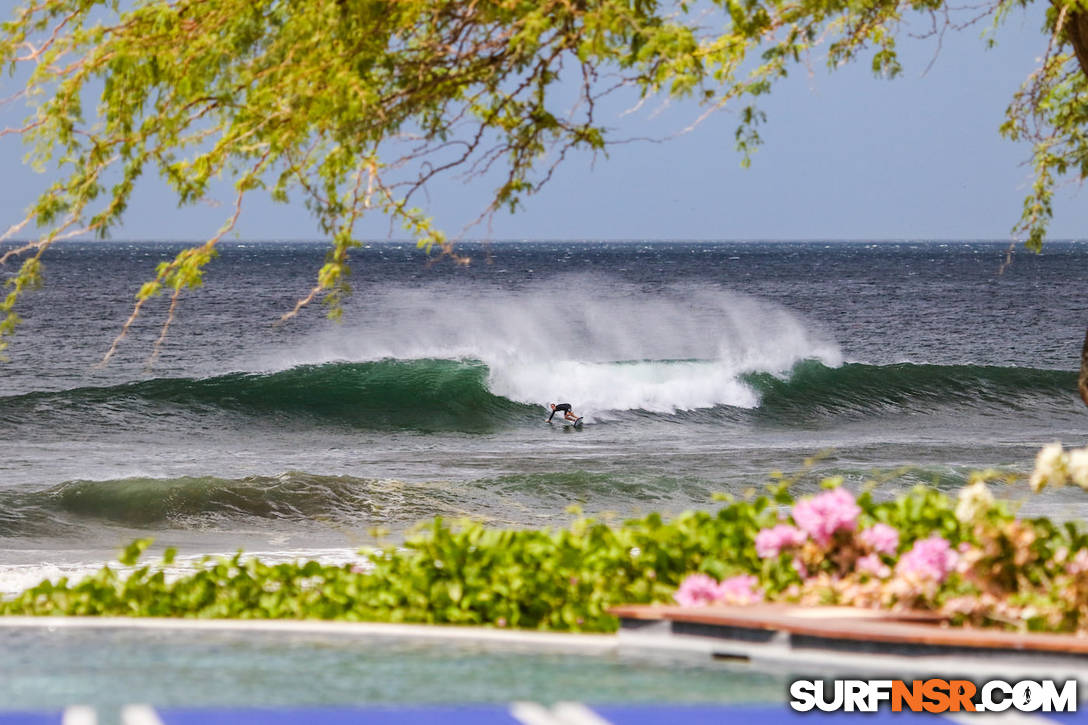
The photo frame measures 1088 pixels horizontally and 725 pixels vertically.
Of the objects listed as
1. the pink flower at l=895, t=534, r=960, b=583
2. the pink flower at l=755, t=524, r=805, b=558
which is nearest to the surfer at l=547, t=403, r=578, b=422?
the pink flower at l=755, t=524, r=805, b=558

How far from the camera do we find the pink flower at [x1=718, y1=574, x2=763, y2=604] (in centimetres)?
563

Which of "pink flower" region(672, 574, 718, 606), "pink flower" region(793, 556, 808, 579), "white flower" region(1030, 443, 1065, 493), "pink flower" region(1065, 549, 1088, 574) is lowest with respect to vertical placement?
"pink flower" region(672, 574, 718, 606)

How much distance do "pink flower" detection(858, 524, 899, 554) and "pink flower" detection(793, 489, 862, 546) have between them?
3.0 inches

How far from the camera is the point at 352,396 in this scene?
2928 cm

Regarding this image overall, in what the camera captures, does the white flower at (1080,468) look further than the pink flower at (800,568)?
No

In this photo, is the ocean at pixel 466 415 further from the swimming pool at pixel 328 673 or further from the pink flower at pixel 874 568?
the swimming pool at pixel 328 673

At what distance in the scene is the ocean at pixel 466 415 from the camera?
15391 millimetres

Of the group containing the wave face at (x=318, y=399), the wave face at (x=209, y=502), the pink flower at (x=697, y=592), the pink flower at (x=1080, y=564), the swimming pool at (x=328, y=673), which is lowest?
the wave face at (x=209, y=502)

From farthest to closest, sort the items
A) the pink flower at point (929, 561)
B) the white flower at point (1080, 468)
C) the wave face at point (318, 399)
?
1. the wave face at point (318, 399)
2. the pink flower at point (929, 561)
3. the white flower at point (1080, 468)

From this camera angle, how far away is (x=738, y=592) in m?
5.66

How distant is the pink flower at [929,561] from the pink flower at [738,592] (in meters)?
0.61

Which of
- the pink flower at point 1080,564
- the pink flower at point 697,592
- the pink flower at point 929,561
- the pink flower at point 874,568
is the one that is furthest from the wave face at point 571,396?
the pink flower at point 1080,564

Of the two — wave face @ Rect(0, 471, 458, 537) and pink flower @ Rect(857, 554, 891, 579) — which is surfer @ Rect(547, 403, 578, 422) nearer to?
wave face @ Rect(0, 471, 458, 537)

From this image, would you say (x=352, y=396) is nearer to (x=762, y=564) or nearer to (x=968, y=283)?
(x=762, y=564)
